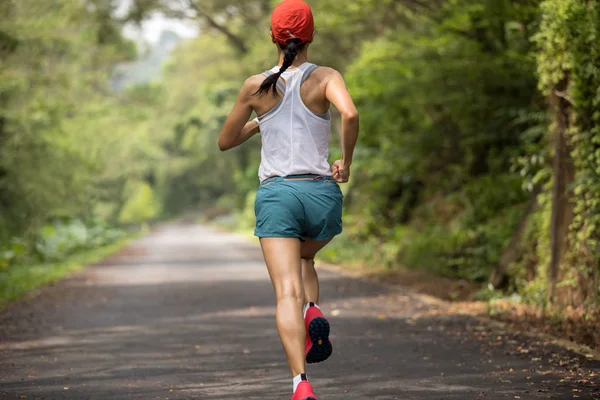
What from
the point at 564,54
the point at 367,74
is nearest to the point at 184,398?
the point at 564,54

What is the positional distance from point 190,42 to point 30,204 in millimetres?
50467

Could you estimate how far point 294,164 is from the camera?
515 centimetres

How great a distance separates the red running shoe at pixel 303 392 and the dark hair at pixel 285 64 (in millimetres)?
1479

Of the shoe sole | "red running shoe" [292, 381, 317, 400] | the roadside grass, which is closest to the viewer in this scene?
"red running shoe" [292, 381, 317, 400]

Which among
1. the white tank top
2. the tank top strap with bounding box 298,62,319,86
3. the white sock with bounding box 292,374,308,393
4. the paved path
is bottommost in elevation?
the paved path

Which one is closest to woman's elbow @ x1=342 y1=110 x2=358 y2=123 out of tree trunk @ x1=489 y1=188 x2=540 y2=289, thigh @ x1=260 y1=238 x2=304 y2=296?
thigh @ x1=260 y1=238 x2=304 y2=296

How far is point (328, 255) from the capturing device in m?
24.6

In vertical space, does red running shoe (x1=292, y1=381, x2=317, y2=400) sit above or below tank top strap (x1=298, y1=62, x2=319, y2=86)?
below

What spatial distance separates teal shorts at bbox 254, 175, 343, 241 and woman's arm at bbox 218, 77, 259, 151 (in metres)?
0.34

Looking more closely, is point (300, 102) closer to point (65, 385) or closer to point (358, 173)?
point (65, 385)

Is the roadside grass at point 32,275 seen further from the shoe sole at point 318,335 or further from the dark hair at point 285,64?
the dark hair at point 285,64

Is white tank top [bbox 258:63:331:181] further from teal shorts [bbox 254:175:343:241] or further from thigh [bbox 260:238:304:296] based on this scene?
thigh [bbox 260:238:304:296]

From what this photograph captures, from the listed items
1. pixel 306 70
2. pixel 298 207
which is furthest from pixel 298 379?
pixel 306 70

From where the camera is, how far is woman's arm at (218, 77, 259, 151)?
519cm
